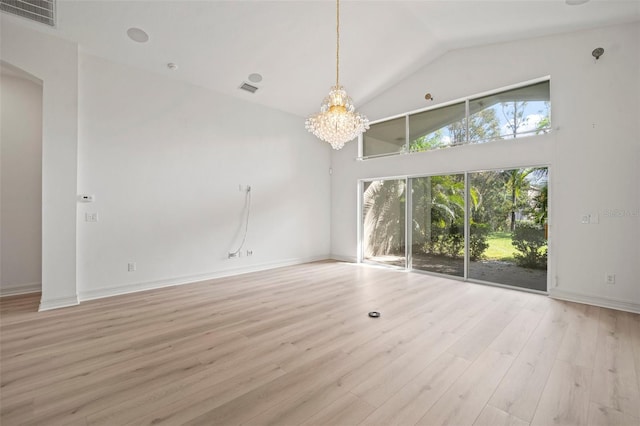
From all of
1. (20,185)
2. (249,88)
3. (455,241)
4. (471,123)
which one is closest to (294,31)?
(249,88)

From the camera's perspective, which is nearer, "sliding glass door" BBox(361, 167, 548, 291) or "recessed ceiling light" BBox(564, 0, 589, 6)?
"recessed ceiling light" BBox(564, 0, 589, 6)

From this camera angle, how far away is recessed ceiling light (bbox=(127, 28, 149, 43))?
11.9ft

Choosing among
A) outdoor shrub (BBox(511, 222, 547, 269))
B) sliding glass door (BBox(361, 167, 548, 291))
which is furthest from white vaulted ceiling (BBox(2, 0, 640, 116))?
outdoor shrub (BBox(511, 222, 547, 269))

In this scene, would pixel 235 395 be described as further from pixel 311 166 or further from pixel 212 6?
pixel 311 166

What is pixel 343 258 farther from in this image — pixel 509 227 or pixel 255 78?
pixel 255 78

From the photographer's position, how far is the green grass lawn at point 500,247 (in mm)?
4578

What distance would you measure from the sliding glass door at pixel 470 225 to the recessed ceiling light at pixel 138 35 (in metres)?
4.92

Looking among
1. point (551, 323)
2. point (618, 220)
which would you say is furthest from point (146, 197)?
point (618, 220)

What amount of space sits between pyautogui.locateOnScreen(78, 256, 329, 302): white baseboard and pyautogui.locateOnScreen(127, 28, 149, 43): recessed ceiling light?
354 cm

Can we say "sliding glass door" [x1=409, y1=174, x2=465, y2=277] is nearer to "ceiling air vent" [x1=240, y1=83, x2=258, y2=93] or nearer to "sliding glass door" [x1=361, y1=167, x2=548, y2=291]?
"sliding glass door" [x1=361, y1=167, x2=548, y2=291]

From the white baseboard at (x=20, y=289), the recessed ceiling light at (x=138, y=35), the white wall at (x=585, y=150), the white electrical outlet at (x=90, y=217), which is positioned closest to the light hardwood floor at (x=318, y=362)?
the white baseboard at (x=20, y=289)

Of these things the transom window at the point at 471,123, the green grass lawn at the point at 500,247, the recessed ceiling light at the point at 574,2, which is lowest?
the green grass lawn at the point at 500,247

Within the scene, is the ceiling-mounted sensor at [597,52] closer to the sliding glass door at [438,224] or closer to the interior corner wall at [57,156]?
the sliding glass door at [438,224]

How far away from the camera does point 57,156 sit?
3.59m
